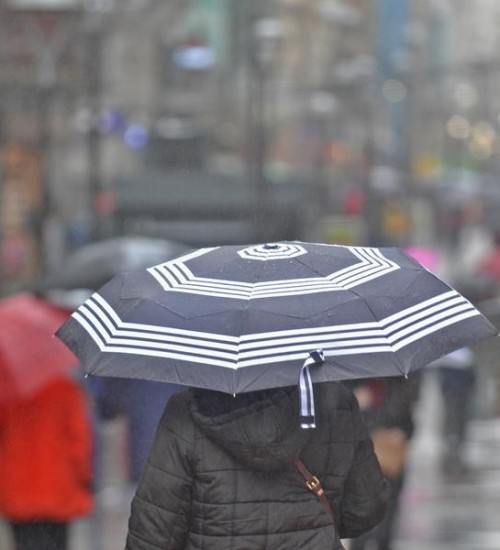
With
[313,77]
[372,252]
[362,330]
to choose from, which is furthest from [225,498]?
[313,77]

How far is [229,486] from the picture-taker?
3.88 metres

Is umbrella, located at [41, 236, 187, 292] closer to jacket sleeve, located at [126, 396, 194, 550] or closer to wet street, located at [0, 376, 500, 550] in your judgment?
wet street, located at [0, 376, 500, 550]

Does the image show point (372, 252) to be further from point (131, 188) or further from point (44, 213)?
point (44, 213)

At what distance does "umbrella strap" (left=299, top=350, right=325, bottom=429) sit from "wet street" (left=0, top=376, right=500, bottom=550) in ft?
15.5

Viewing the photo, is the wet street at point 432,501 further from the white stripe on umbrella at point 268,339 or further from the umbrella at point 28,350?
the white stripe on umbrella at point 268,339

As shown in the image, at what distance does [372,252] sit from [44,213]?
28060mm

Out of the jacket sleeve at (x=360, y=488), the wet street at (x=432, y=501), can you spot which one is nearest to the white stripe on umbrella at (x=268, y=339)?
the jacket sleeve at (x=360, y=488)

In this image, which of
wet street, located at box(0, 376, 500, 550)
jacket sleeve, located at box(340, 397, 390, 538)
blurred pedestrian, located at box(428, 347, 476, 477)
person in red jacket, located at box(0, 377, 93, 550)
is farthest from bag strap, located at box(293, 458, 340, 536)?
blurred pedestrian, located at box(428, 347, 476, 477)

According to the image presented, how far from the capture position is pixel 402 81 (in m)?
51.6

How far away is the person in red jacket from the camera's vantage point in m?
6.68

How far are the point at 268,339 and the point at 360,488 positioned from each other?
523mm

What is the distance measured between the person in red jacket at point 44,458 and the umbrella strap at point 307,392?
3024mm

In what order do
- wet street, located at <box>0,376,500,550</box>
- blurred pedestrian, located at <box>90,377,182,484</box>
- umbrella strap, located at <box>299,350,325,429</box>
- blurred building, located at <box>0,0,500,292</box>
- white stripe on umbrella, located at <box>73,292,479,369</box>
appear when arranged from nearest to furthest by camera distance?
umbrella strap, located at <box>299,350,325,429</box>, white stripe on umbrella, located at <box>73,292,479,369</box>, blurred pedestrian, located at <box>90,377,182,484</box>, wet street, located at <box>0,376,500,550</box>, blurred building, located at <box>0,0,500,292</box>

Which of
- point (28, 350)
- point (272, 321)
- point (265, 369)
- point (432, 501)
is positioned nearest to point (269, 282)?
point (272, 321)
